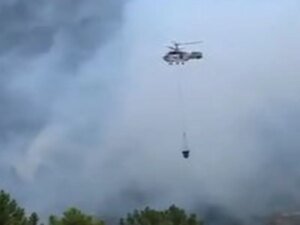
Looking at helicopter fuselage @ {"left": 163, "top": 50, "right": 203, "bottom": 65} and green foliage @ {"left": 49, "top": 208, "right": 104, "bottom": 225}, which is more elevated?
helicopter fuselage @ {"left": 163, "top": 50, "right": 203, "bottom": 65}

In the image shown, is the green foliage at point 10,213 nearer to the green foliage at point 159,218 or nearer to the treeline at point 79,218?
the treeline at point 79,218

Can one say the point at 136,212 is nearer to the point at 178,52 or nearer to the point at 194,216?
the point at 194,216

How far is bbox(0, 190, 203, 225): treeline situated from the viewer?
91.8 meters

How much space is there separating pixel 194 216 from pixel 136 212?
9565 mm

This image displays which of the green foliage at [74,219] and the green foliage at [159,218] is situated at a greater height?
the green foliage at [159,218]

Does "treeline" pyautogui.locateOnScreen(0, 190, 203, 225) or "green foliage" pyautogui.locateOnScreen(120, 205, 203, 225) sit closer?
"treeline" pyautogui.locateOnScreen(0, 190, 203, 225)

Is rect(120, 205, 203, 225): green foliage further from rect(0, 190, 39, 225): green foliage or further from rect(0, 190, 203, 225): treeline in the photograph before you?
rect(0, 190, 39, 225): green foliage

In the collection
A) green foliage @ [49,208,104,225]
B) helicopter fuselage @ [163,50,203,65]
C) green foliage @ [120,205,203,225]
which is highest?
helicopter fuselage @ [163,50,203,65]

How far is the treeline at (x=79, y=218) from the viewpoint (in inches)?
3612

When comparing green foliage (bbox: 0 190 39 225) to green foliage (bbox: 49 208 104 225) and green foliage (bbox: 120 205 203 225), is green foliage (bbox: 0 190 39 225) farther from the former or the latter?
green foliage (bbox: 120 205 203 225)

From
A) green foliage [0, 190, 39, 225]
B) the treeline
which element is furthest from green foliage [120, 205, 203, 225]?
green foliage [0, 190, 39, 225]

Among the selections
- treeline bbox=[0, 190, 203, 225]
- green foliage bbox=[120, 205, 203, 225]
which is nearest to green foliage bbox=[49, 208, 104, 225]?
treeline bbox=[0, 190, 203, 225]

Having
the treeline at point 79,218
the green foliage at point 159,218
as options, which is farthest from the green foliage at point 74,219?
the green foliage at point 159,218

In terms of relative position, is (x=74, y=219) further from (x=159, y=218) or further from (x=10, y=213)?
(x=159, y=218)
